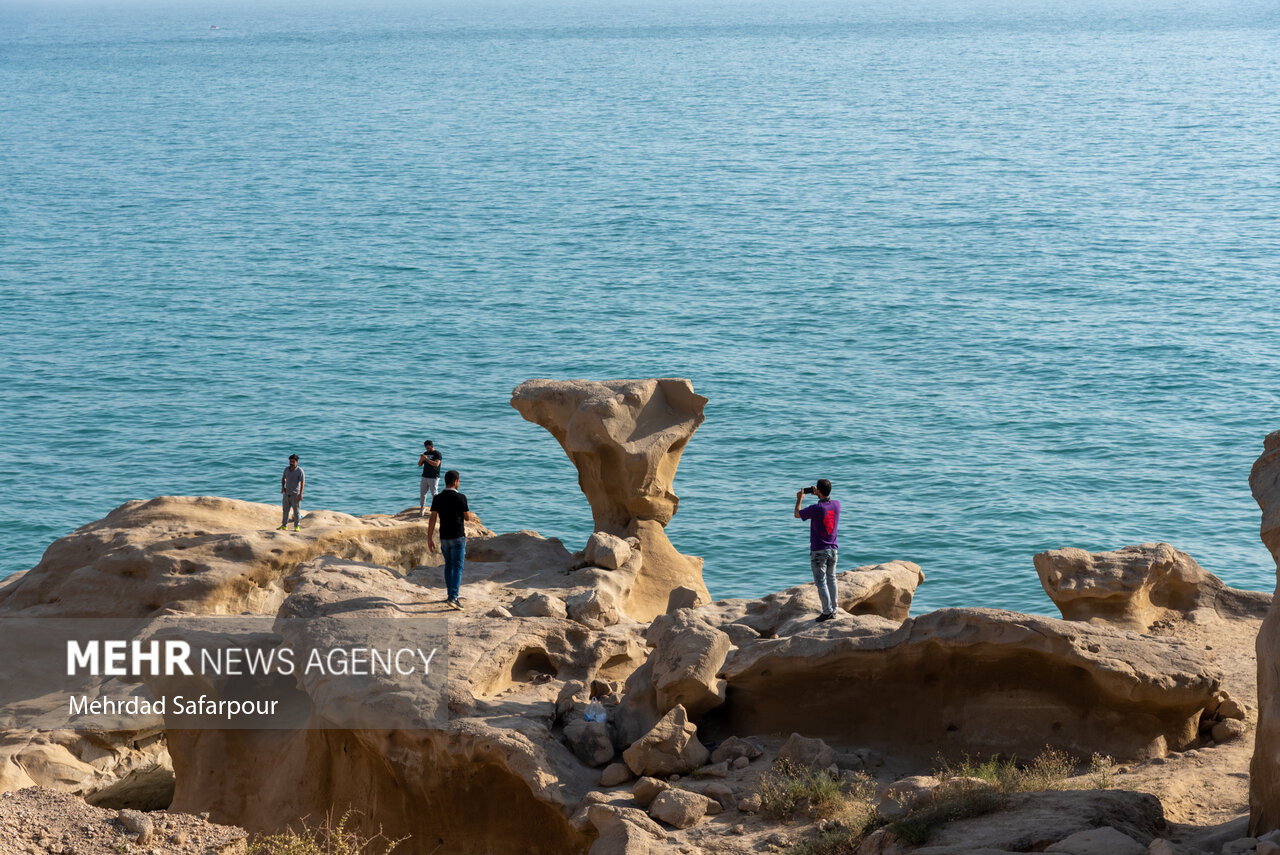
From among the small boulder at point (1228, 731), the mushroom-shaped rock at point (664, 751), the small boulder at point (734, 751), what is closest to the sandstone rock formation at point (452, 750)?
the mushroom-shaped rock at point (664, 751)

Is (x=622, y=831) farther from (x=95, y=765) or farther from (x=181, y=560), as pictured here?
(x=95, y=765)

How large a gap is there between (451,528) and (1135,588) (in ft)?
30.6

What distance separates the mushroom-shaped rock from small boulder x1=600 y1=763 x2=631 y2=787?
0.34 feet

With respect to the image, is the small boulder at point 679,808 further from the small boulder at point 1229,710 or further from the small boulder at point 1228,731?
the small boulder at point 1229,710

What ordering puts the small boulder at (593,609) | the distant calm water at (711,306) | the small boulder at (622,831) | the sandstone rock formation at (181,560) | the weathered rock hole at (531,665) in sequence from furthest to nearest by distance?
the distant calm water at (711,306) < the sandstone rock formation at (181,560) < the small boulder at (593,609) < the weathered rock hole at (531,665) < the small boulder at (622,831)

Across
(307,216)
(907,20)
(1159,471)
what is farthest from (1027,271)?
(907,20)

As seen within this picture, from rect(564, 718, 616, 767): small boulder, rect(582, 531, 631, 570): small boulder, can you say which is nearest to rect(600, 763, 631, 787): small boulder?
rect(564, 718, 616, 767): small boulder

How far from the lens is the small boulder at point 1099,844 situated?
34.0 feet

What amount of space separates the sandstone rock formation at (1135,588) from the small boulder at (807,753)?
A: 5933 mm

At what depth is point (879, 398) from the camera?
42.4 m

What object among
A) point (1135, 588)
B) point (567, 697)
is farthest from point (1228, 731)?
point (567, 697)

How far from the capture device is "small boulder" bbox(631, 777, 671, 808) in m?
13.1

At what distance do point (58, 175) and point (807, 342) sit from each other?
5430 cm

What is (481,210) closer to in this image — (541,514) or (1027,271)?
(1027,271)
